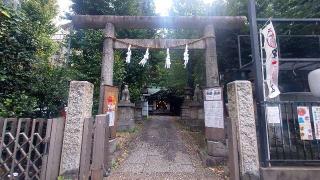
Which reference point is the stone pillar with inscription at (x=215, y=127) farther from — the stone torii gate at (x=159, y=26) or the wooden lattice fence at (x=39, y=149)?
the wooden lattice fence at (x=39, y=149)

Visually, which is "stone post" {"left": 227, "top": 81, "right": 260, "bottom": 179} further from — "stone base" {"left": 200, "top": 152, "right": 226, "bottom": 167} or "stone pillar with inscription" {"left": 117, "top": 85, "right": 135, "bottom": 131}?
"stone pillar with inscription" {"left": 117, "top": 85, "right": 135, "bottom": 131}

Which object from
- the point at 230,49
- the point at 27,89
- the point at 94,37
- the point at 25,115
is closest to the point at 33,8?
the point at 94,37

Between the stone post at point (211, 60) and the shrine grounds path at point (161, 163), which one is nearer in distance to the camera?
the shrine grounds path at point (161, 163)

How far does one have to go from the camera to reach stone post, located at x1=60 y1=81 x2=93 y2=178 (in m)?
5.27

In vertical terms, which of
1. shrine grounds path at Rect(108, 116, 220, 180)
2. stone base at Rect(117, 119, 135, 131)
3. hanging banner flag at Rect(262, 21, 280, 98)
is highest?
hanging banner flag at Rect(262, 21, 280, 98)

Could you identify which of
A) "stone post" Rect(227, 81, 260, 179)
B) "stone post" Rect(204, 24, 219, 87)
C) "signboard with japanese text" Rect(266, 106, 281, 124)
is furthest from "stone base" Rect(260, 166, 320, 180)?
"stone post" Rect(204, 24, 219, 87)

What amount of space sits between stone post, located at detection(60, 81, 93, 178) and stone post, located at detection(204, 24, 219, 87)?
438cm

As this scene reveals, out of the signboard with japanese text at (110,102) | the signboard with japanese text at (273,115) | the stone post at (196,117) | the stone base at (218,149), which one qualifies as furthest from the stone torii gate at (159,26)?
the stone post at (196,117)

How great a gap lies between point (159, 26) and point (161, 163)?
5.04m

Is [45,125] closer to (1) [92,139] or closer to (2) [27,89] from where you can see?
(1) [92,139]

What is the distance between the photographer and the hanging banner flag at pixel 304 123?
17.4 ft

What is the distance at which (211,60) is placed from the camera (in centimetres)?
815

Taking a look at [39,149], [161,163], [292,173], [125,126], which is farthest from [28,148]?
[125,126]

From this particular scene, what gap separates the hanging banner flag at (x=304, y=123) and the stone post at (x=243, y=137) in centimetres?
109
